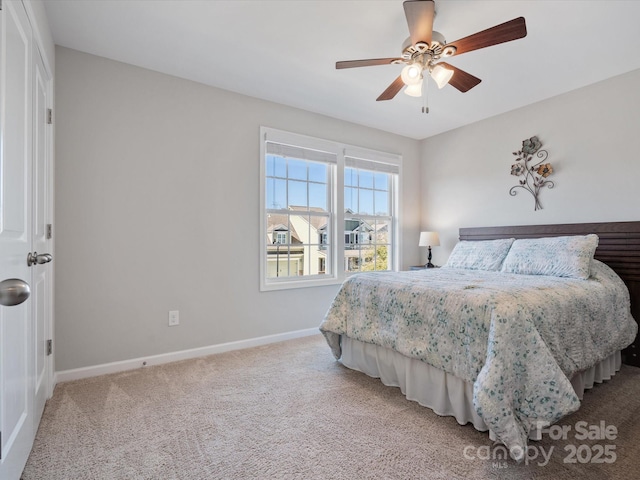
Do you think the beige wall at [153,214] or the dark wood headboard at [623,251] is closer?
the beige wall at [153,214]

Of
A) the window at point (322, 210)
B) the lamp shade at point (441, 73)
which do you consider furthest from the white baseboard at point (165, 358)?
the lamp shade at point (441, 73)

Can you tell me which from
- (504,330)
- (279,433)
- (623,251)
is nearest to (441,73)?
(504,330)

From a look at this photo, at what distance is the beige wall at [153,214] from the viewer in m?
2.52

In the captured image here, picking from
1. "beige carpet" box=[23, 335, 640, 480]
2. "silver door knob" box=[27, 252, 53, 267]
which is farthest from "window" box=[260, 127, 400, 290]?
"silver door knob" box=[27, 252, 53, 267]

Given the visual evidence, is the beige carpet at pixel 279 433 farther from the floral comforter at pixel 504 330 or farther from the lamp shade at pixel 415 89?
the lamp shade at pixel 415 89

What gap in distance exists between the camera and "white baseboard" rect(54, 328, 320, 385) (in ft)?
8.18

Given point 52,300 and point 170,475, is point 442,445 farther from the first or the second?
point 52,300

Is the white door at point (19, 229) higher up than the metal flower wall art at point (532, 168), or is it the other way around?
the metal flower wall art at point (532, 168)

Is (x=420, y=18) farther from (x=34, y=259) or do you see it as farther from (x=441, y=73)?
(x=34, y=259)

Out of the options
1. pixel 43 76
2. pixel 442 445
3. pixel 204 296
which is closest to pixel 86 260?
pixel 204 296

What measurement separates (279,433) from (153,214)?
6.71 feet

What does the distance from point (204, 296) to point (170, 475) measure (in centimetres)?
172

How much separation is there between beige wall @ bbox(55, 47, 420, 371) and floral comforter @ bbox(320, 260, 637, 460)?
1.18 metres

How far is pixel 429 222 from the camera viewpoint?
15.5 feet
